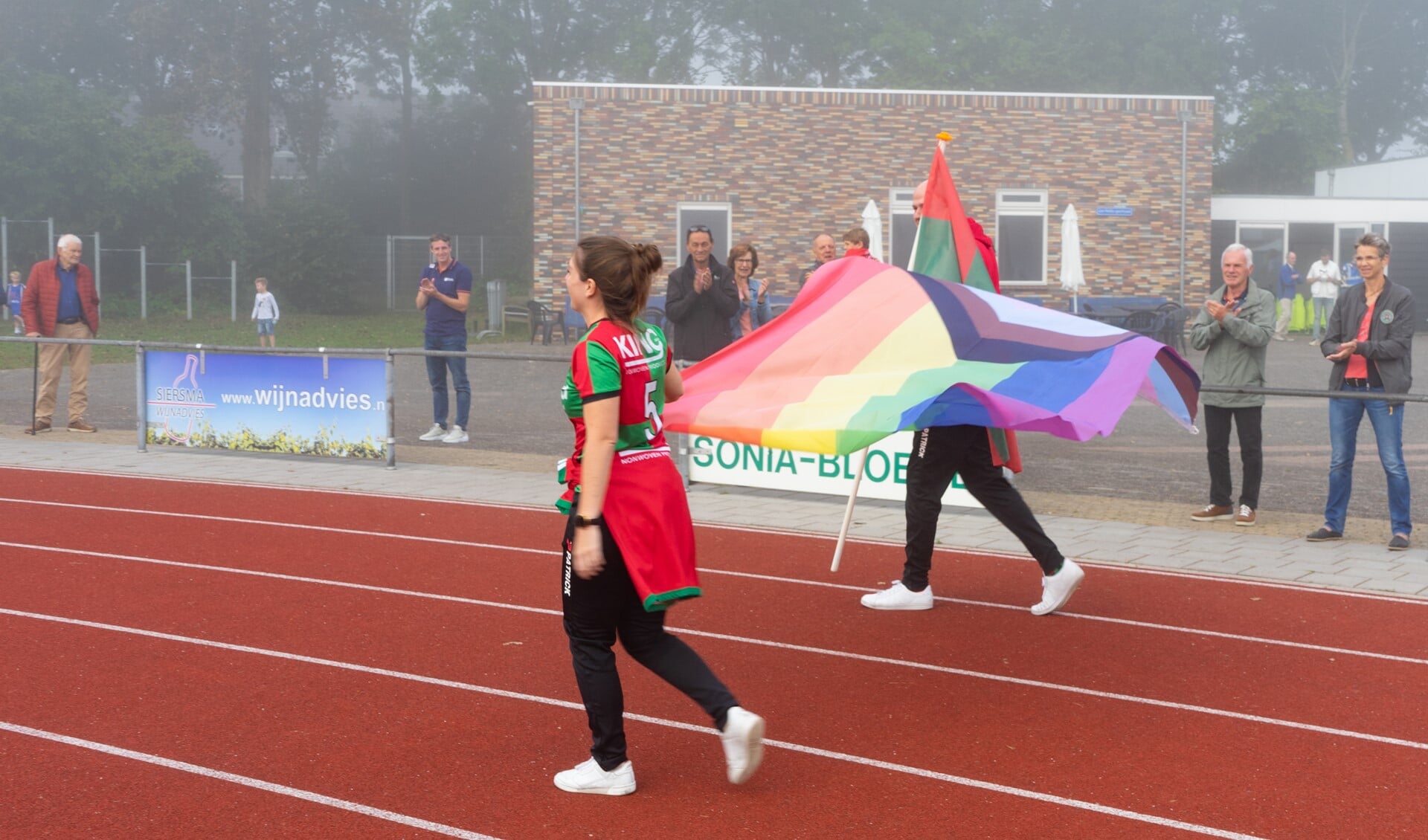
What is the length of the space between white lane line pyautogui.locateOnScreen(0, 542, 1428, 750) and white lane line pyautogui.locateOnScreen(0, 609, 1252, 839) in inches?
34.9

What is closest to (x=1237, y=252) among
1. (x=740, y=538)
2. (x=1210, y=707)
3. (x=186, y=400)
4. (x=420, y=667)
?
(x=740, y=538)

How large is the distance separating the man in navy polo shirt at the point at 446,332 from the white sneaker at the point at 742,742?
378 inches

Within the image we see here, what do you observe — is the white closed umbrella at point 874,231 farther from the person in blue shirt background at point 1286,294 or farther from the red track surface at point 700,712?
the person in blue shirt background at point 1286,294

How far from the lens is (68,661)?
6.61 metres

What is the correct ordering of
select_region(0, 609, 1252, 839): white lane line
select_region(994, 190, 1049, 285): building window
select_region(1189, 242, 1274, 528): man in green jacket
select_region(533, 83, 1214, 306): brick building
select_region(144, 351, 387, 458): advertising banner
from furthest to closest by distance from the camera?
select_region(994, 190, 1049, 285): building window → select_region(533, 83, 1214, 306): brick building → select_region(144, 351, 387, 458): advertising banner → select_region(1189, 242, 1274, 528): man in green jacket → select_region(0, 609, 1252, 839): white lane line

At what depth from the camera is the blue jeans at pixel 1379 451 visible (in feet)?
30.9

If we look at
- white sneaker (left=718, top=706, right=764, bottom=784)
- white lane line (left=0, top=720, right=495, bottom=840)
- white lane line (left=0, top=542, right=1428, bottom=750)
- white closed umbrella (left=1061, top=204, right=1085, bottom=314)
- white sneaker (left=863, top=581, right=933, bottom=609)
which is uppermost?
white closed umbrella (left=1061, top=204, right=1085, bottom=314)

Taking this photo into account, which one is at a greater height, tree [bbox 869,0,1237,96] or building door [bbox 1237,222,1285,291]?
tree [bbox 869,0,1237,96]

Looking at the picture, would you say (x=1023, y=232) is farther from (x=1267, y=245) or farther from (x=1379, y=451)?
(x=1379, y=451)

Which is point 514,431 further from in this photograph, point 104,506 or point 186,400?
point 104,506

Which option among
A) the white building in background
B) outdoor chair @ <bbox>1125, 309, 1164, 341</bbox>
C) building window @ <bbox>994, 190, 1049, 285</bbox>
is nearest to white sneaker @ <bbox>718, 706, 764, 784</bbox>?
outdoor chair @ <bbox>1125, 309, 1164, 341</bbox>

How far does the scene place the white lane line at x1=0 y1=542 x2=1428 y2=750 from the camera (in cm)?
569

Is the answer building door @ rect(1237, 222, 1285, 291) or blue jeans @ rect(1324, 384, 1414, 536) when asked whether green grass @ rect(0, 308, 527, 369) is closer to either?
building door @ rect(1237, 222, 1285, 291)

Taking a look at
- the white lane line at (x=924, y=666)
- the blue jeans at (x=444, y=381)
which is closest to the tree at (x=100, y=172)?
the blue jeans at (x=444, y=381)
